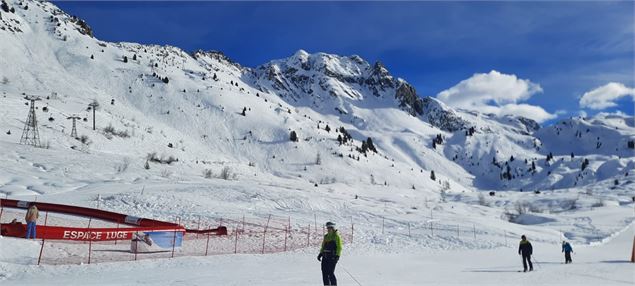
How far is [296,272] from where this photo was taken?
1881 centimetres

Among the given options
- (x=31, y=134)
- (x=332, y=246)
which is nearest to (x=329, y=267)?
(x=332, y=246)

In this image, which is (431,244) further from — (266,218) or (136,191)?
(136,191)

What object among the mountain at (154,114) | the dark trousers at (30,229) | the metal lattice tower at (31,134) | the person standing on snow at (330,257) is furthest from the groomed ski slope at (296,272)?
the metal lattice tower at (31,134)

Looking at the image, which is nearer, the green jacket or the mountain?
the green jacket

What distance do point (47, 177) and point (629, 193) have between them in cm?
11289

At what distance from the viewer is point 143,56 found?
158375 millimetres

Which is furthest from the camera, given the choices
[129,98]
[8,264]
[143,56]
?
[143,56]

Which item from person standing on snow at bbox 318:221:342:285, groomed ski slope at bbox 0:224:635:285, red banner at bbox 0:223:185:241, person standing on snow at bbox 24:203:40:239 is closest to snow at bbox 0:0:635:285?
groomed ski slope at bbox 0:224:635:285

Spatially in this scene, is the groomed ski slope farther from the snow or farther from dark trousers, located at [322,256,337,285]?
dark trousers, located at [322,256,337,285]

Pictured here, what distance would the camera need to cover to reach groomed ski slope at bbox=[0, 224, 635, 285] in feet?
52.6

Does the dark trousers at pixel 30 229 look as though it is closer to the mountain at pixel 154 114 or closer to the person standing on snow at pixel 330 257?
the person standing on snow at pixel 330 257

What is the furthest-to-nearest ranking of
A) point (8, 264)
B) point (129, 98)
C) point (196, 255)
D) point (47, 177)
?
point (129, 98) < point (47, 177) < point (196, 255) < point (8, 264)

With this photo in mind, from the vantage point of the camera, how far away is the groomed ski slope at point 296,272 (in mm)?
16047

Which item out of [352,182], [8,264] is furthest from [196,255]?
[352,182]
